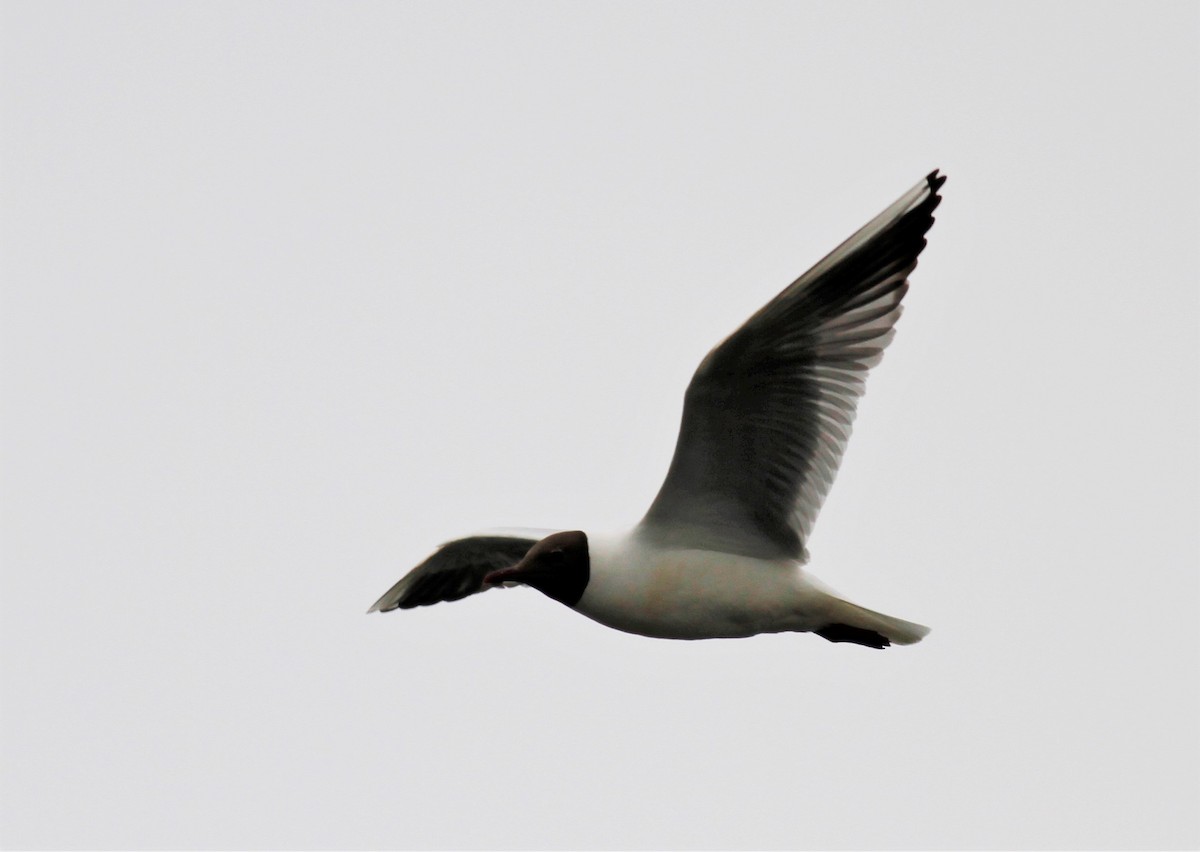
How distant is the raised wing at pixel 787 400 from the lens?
6121mm

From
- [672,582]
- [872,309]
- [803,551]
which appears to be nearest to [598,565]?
[672,582]

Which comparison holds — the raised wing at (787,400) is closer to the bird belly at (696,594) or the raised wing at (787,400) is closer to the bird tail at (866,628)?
the bird belly at (696,594)

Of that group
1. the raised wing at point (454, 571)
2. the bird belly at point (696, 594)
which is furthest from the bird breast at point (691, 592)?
the raised wing at point (454, 571)

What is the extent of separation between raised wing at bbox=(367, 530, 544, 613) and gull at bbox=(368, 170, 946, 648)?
1.03m

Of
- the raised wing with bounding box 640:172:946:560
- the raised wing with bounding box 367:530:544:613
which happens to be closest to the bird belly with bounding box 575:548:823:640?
the raised wing with bounding box 640:172:946:560

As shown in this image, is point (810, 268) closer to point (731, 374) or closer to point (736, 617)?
point (731, 374)

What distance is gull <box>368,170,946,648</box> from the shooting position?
6.33m

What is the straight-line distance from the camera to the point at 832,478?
6.73m

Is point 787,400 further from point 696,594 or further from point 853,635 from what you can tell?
point 853,635

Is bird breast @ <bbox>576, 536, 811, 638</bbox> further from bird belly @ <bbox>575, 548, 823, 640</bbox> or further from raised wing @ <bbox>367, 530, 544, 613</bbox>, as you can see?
raised wing @ <bbox>367, 530, 544, 613</bbox>

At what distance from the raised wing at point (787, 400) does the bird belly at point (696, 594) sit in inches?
4.0

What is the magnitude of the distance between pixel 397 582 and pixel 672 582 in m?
2.02

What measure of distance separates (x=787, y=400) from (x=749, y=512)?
570 mm

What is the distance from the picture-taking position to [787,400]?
650cm
